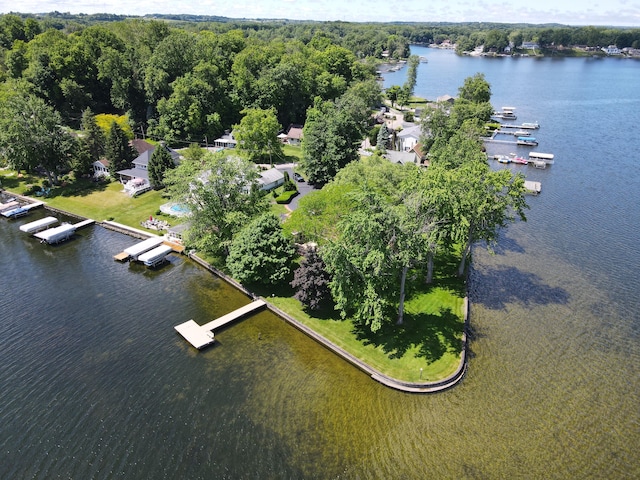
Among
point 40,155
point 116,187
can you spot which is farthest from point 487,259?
point 40,155

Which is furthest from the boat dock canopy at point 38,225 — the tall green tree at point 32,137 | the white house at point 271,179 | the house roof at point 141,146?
the white house at point 271,179

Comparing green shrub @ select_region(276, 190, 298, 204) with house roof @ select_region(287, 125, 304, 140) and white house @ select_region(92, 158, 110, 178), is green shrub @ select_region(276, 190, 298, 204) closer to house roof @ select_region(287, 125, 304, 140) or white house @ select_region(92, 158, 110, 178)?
white house @ select_region(92, 158, 110, 178)

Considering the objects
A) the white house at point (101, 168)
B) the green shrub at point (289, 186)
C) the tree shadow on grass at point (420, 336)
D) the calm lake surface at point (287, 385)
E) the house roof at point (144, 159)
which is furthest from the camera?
the white house at point (101, 168)

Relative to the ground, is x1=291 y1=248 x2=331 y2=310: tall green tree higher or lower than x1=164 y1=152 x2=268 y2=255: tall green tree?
lower

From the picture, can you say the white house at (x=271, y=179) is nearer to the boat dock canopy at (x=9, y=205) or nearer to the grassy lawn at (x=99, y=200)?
the grassy lawn at (x=99, y=200)

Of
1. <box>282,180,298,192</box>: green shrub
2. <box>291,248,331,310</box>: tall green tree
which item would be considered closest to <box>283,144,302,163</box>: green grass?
<box>282,180,298,192</box>: green shrub

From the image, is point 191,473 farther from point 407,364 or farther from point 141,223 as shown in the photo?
point 141,223
